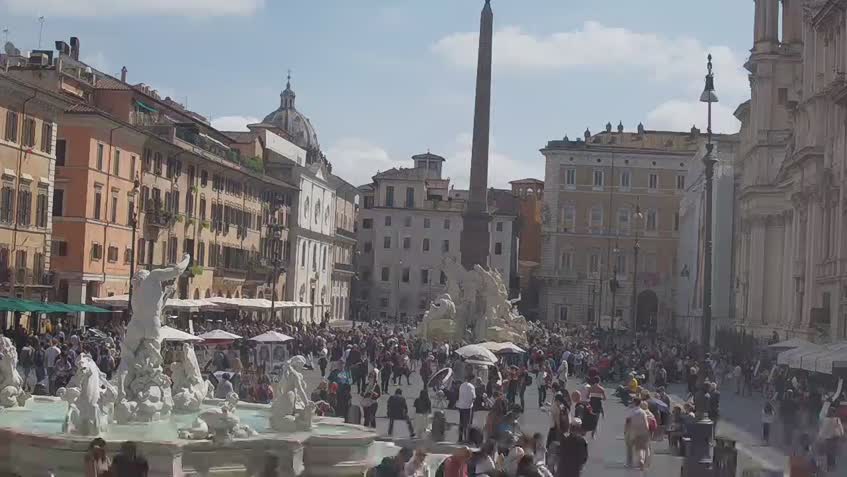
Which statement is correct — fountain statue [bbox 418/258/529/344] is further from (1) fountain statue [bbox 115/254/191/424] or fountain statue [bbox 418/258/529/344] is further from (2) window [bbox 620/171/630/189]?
(2) window [bbox 620/171/630/189]

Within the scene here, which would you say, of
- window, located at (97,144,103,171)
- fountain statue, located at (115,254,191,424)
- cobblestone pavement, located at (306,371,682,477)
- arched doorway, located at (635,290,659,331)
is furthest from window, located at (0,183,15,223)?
arched doorway, located at (635,290,659,331)

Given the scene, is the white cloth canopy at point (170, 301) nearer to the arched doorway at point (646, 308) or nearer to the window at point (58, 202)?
the window at point (58, 202)

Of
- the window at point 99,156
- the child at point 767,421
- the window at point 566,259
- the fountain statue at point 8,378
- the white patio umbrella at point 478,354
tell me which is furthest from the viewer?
the window at point 566,259

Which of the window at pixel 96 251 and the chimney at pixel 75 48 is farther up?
the chimney at pixel 75 48

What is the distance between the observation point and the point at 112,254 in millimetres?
50375

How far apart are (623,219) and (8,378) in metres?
81.4

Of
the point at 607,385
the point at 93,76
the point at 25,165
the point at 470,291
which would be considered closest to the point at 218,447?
the point at 607,385

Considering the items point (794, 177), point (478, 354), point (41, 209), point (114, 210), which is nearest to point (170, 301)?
point (41, 209)

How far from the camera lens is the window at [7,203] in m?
41.0

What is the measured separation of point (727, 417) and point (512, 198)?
77586mm

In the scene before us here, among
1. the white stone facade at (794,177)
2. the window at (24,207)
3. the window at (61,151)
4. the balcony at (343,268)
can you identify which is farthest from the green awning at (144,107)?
the balcony at (343,268)

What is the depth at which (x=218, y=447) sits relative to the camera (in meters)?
14.8

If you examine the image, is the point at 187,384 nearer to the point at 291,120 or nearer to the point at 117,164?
the point at 117,164

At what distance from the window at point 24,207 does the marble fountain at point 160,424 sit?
22.5 m
